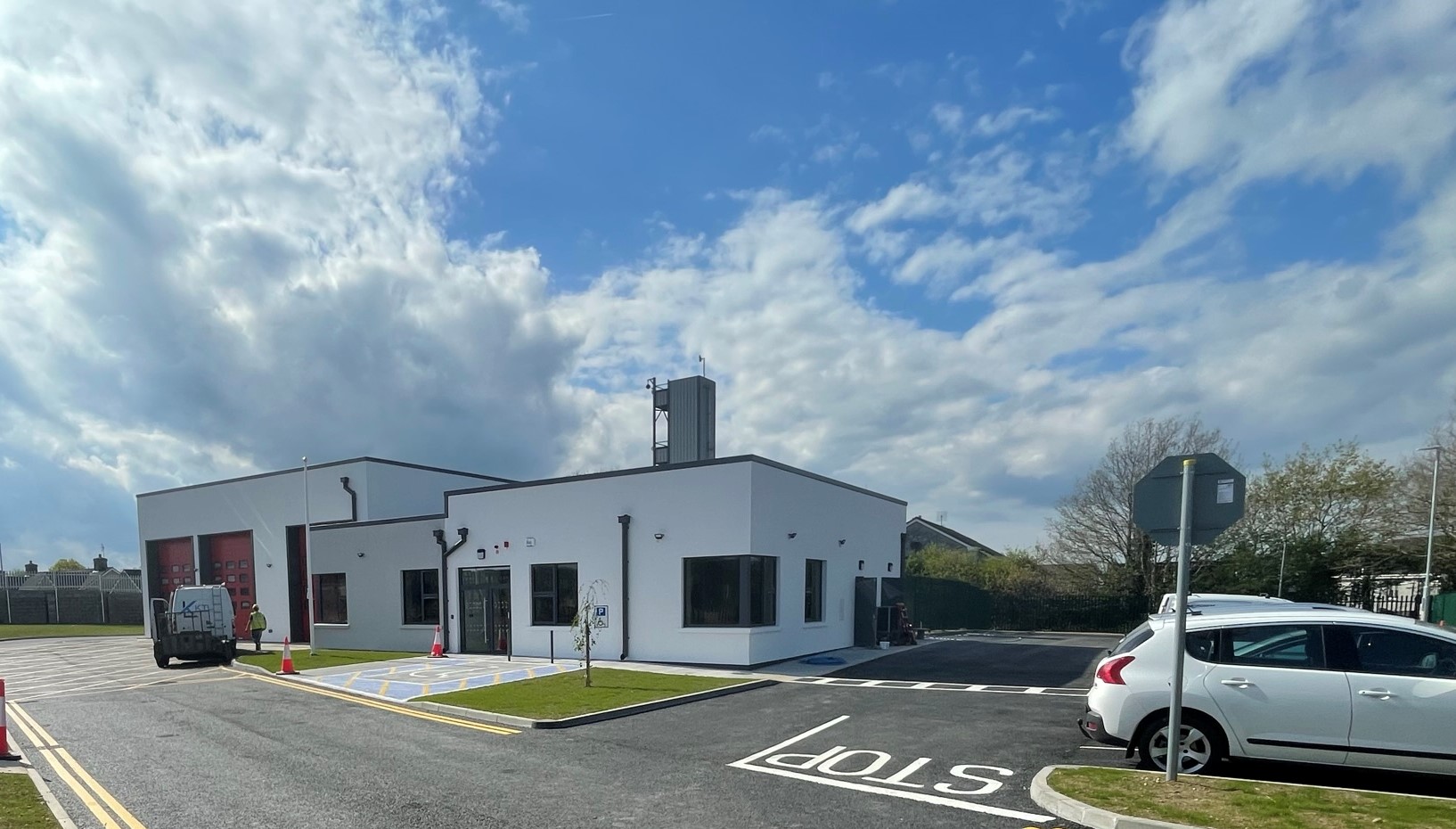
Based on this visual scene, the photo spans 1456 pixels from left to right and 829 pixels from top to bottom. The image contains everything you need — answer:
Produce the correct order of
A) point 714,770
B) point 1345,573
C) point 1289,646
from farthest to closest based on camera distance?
point 1345,573
point 714,770
point 1289,646

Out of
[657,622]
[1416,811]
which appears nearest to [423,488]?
[657,622]

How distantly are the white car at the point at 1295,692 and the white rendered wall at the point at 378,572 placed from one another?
20.9 meters

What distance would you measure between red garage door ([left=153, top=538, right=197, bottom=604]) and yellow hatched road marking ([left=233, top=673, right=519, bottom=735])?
24.1m

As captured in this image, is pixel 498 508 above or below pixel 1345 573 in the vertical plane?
above

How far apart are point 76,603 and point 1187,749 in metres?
65.6

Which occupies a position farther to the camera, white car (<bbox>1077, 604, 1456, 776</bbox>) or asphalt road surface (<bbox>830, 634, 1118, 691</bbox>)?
asphalt road surface (<bbox>830, 634, 1118, 691</bbox>)

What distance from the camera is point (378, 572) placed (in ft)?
87.2

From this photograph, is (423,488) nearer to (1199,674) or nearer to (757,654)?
(757,654)

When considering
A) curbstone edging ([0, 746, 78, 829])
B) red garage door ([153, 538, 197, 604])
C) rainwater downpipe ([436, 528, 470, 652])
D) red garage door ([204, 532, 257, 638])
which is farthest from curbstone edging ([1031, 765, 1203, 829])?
red garage door ([153, 538, 197, 604])

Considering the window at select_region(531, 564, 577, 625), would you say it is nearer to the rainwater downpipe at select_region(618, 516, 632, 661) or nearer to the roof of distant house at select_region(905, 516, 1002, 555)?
the rainwater downpipe at select_region(618, 516, 632, 661)

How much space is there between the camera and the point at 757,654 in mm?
18391

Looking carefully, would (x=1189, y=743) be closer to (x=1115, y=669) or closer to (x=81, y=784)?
(x=1115, y=669)

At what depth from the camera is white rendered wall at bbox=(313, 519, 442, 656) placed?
997 inches

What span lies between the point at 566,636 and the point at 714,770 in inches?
541
